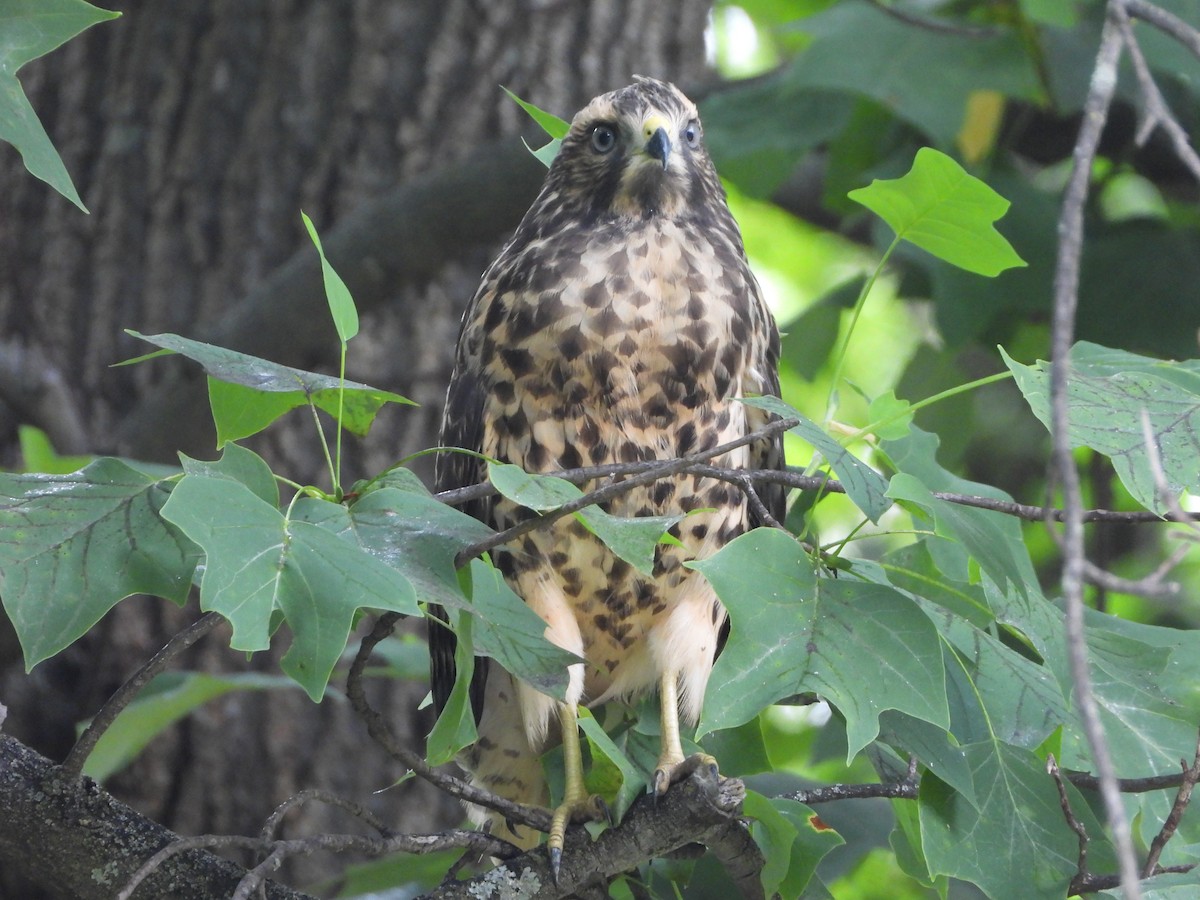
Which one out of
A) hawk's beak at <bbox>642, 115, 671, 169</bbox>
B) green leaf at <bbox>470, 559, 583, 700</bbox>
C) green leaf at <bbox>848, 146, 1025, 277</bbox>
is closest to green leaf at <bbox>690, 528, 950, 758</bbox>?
green leaf at <bbox>470, 559, 583, 700</bbox>

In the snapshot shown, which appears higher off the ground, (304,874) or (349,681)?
(349,681)

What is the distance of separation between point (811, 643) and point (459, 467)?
111 cm

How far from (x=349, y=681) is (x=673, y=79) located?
2.65 m

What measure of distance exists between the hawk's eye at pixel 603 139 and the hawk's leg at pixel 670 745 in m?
→ 0.95

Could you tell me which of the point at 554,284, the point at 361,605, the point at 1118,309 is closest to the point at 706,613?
the point at 554,284

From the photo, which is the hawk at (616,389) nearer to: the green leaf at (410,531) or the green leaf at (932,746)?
the green leaf at (932,746)

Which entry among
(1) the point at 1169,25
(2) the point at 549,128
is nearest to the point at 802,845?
(1) the point at 1169,25

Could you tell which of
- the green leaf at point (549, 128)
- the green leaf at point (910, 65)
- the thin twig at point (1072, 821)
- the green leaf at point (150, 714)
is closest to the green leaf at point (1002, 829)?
the thin twig at point (1072, 821)

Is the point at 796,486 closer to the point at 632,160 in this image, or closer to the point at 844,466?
the point at 844,466

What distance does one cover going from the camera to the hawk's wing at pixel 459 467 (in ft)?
7.92

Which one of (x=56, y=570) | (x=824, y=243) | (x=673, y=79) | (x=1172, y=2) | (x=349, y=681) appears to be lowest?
(x=824, y=243)

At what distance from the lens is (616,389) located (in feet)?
7.51

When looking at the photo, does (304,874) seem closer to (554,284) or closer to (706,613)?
(706,613)

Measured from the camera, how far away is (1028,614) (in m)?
1.72
